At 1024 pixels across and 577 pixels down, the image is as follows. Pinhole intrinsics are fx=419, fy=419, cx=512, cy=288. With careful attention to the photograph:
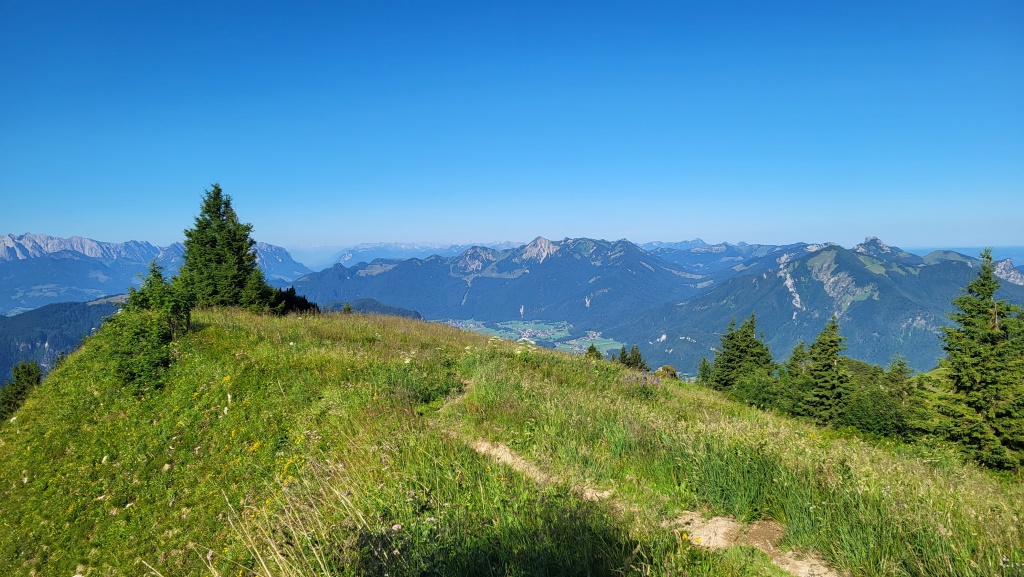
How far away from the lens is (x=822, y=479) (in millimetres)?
4836

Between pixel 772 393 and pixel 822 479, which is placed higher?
pixel 822 479

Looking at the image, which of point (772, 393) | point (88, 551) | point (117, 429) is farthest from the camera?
point (772, 393)

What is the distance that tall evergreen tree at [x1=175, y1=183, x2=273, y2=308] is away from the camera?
22891mm

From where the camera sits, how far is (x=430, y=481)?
17.3 ft

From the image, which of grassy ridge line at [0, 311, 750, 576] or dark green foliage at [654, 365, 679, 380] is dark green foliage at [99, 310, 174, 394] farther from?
dark green foliage at [654, 365, 679, 380]

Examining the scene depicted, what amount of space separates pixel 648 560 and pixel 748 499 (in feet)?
6.15

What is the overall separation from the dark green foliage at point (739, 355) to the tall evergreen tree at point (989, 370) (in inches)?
1366

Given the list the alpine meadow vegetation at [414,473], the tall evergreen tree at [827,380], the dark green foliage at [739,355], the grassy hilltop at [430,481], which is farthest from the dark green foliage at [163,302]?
→ the dark green foliage at [739,355]

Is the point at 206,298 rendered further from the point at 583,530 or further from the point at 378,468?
the point at 583,530

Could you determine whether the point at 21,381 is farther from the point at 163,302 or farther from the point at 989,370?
the point at 989,370

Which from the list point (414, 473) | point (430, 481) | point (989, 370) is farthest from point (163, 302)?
point (989, 370)

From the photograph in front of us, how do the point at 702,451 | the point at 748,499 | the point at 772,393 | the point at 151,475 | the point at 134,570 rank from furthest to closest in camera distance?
1. the point at 772,393
2. the point at 151,475
3. the point at 134,570
4. the point at 702,451
5. the point at 748,499

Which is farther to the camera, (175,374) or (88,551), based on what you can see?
(175,374)

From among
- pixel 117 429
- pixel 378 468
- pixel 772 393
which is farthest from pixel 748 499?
pixel 772 393
